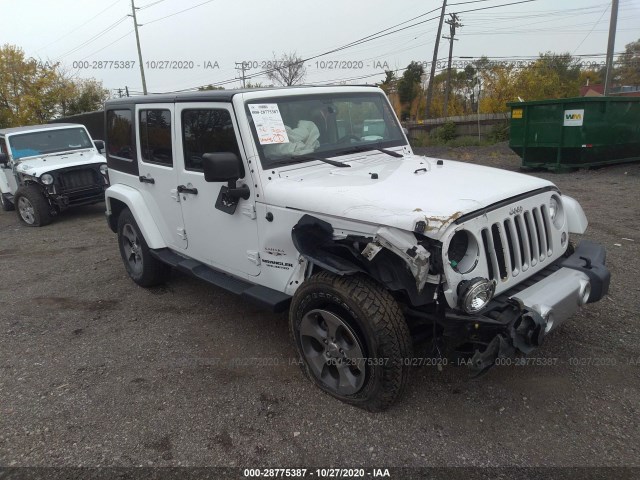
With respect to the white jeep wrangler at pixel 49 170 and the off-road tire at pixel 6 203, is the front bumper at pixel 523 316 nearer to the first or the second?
the white jeep wrangler at pixel 49 170

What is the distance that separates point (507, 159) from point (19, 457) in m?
14.6

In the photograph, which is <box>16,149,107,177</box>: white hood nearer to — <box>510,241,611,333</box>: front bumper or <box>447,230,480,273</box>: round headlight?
<box>447,230,480,273</box>: round headlight

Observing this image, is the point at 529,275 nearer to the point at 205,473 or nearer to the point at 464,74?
the point at 205,473

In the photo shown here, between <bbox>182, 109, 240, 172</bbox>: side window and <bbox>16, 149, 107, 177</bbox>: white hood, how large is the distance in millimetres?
5918

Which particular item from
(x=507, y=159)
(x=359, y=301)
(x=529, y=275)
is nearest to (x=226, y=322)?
(x=359, y=301)

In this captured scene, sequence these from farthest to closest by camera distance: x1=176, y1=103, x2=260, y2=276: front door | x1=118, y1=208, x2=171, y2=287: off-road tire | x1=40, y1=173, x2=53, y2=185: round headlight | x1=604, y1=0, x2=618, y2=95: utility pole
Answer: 1. x1=604, y1=0, x2=618, y2=95: utility pole
2. x1=40, y1=173, x2=53, y2=185: round headlight
3. x1=118, y1=208, x2=171, y2=287: off-road tire
4. x1=176, y1=103, x2=260, y2=276: front door

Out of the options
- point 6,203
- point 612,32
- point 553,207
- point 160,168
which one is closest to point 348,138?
point 553,207

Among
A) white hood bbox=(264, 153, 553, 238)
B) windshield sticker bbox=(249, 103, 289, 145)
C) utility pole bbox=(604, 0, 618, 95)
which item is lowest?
white hood bbox=(264, 153, 553, 238)

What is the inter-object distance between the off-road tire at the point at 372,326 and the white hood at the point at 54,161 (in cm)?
765

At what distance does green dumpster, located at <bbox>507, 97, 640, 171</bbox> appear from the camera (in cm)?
1120

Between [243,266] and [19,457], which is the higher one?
[243,266]

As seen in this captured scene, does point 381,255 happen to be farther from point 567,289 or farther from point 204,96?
point 204,96

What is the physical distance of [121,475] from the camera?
2619mm

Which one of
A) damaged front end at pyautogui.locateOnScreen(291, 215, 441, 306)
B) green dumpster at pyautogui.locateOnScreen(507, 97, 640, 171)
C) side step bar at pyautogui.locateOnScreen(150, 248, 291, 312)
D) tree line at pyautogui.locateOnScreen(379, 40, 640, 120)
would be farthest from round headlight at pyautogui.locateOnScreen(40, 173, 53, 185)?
tree line at pyautogui.locateOnScreen(379, 40, 640, 120)
